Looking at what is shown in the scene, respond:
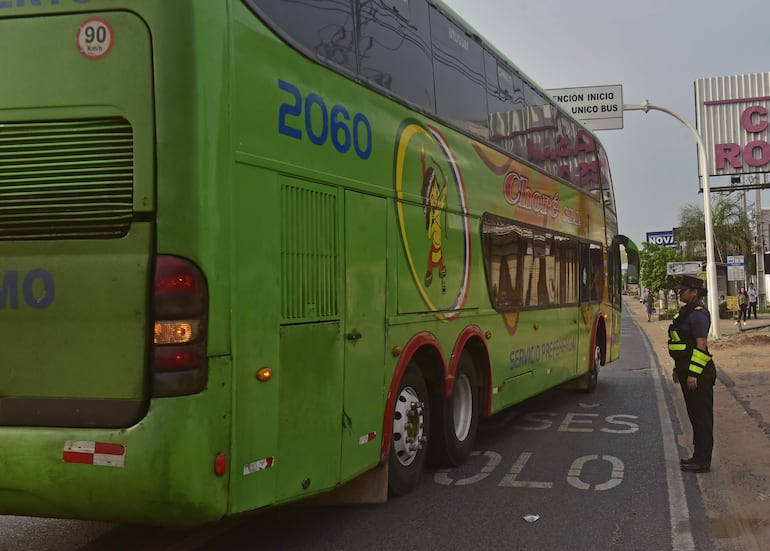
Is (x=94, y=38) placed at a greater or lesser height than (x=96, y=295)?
greater

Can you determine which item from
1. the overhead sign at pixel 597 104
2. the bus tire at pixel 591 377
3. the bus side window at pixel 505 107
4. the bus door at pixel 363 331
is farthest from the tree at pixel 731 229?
the bus door at pixel 363 331

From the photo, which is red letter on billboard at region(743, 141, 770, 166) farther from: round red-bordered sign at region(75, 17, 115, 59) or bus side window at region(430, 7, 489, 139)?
round red-bordered sign at region(75, 17, 115, 59)

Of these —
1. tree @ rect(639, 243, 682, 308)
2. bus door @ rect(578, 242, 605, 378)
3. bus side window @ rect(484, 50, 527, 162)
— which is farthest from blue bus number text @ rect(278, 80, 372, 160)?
tree @ rect(639, 243, 682, 308)

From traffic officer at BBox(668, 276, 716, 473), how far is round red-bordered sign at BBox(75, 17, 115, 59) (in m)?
5.54

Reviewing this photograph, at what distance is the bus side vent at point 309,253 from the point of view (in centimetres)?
457

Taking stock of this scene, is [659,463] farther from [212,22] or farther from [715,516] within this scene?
[212,22]

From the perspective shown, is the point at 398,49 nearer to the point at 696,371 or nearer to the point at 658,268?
the point at 696,371

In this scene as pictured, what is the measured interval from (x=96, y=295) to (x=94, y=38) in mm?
1244

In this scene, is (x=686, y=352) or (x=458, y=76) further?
(x=458, y=76)

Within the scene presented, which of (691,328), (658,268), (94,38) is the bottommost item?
(691,328)

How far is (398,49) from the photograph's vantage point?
20.9ft

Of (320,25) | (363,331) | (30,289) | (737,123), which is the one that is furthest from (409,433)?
(737,123)

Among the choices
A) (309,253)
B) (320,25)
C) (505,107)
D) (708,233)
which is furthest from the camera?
(708,233)

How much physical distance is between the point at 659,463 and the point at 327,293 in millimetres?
4326
